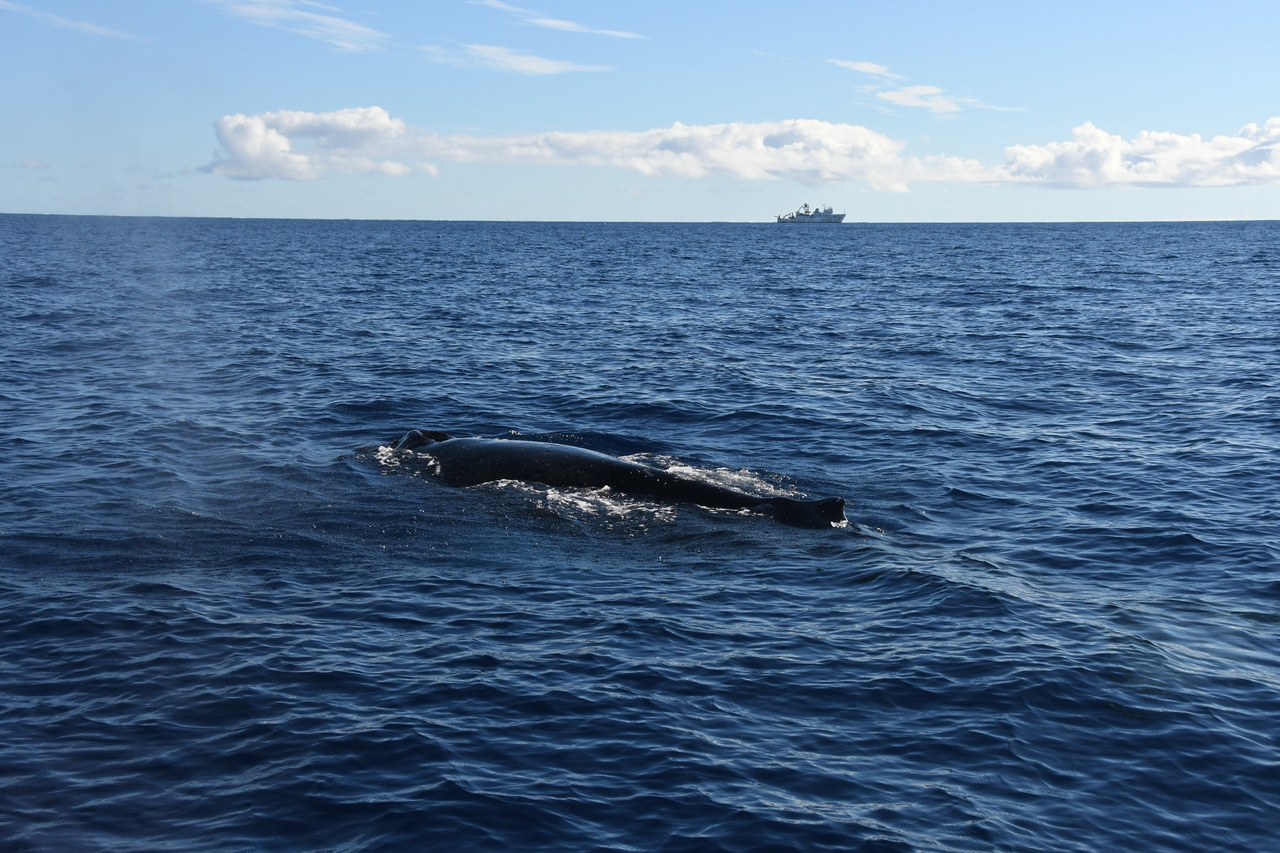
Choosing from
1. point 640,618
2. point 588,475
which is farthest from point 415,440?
point 640,618

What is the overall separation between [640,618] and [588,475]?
18.1 ft

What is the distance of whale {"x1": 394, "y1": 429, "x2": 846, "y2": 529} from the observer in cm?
1633

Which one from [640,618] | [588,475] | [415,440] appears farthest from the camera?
[415,440]

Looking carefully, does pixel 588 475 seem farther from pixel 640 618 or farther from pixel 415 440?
pixel 640 618

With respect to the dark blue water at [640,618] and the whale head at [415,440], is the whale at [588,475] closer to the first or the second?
the dark blue water at [640,618]

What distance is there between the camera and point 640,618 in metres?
12.5

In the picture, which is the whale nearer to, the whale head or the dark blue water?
the dark blue water

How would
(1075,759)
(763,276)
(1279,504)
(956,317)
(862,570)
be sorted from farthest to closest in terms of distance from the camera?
1. (763,276)
2. (956,317)
3. (1279,504)
4. (862,570)
5. (1075,759)

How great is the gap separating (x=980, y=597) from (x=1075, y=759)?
3917 millimetres

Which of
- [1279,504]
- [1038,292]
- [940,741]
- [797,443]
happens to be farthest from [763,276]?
[940,741]

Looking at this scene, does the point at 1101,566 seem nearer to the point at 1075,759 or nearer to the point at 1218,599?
the point at 1218,599

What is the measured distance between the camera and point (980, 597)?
1338 cm

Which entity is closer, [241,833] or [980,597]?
[241,833]

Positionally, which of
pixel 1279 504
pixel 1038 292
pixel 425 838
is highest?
pixel 1038 292
